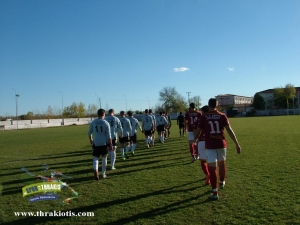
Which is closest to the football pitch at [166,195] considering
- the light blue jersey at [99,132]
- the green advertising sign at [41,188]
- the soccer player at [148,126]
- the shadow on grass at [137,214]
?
the shadow on grass at [137,214]

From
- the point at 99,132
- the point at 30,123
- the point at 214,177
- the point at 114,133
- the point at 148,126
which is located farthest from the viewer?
the point at 30,123

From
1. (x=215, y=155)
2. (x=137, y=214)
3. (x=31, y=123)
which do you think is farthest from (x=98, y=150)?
(x=31, y=123)

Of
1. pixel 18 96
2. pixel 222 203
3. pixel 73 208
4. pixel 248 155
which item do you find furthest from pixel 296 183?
pixel 18 96

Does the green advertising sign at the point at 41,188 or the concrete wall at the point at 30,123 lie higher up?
the concrete wall at the point at 30,123

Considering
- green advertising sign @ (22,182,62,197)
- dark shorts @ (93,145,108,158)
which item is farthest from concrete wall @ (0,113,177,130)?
dark shorts @ (93,145,108,158)

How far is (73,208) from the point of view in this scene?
5.19m

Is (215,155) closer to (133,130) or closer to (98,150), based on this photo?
(98,150)

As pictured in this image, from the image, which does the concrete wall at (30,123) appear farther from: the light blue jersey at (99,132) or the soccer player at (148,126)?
the light blue jersey at (99,132)

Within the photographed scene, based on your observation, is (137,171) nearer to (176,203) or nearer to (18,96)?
(176,203)

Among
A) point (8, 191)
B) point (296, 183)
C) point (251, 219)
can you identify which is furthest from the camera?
point (8, 191)

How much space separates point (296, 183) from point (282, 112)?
91.5 m

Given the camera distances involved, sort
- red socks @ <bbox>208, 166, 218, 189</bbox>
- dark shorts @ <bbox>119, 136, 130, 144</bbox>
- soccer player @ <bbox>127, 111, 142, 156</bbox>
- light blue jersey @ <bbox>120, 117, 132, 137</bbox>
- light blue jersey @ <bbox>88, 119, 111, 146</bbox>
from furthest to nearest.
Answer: soccer player @ <bbox>127, 111, 142, 156</bbox>
light blue jersey @ <bbox>120, 117, 132, 137</bbox>
dark shorts @ <bbox>119, 136, 130, 144</bbox>
light blue jersey @ <bbox>88, 119, 111, 146</bbox>
red socks @ <bbox>208, 166, 218, 189</bbox>

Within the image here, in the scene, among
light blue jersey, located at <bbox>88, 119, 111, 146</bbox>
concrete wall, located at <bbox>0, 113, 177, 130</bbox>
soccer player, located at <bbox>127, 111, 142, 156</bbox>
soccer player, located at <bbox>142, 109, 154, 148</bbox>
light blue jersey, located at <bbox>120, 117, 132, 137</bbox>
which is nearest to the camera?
light blue jersey, located at <bbox>88, 119, 111, 146</bbox>

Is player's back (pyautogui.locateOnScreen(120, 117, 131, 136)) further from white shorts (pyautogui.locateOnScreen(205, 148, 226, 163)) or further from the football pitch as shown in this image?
white shorts (pyautogui.locateOnScreen(205, 148, 226, 163))
